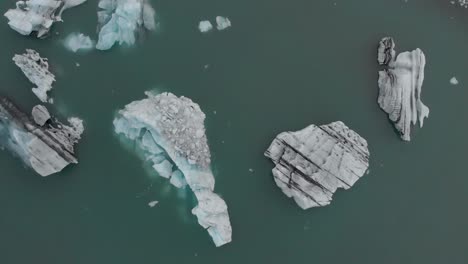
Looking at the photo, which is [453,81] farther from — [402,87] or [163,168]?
[163,168]

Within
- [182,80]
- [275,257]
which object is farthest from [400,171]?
[182,80]

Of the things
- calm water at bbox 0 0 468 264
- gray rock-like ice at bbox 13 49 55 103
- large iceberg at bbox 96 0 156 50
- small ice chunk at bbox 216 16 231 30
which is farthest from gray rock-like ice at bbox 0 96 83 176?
small ice chunk at bbox 216 16 231 30

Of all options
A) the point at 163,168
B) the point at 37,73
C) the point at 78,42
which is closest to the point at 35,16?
the point at 78,42

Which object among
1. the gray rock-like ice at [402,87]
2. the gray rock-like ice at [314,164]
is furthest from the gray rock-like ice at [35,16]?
the gray rock-like ice at [402,87]

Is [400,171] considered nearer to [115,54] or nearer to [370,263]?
[370,263]

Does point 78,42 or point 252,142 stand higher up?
point 78,42

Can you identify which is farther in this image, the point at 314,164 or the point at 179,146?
the point at 314,164
